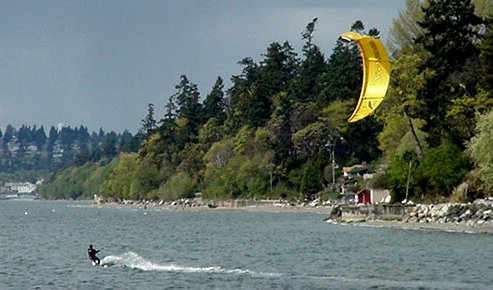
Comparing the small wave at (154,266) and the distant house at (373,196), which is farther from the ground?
the distant house at (373,196)

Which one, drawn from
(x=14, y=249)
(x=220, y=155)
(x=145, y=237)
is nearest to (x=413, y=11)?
(x=145, y=237)

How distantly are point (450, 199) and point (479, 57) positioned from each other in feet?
33.2

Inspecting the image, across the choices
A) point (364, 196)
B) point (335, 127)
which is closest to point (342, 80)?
point (335, 127)

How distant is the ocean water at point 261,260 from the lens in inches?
1496

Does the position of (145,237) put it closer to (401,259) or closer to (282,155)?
(401,259)

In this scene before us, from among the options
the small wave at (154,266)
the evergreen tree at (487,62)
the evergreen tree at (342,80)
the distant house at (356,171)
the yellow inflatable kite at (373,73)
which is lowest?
the small wave at (154,266)

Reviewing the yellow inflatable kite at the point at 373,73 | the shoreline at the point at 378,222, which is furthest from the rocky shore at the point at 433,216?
the yellow inflatable kite at the point at 373,73

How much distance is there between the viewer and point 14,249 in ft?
192

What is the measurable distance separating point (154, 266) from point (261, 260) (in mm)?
4697

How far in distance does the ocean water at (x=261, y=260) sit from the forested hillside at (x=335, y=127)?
33.8 feet

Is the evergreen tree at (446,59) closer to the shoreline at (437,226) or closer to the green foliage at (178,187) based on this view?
the shoreline at (437,226)

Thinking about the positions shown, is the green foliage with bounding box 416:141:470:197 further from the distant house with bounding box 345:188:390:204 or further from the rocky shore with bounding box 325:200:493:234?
the distant house with bounding box 345:188:390:204

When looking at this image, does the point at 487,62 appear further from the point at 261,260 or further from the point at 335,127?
the point at 335,127

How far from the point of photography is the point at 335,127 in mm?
123562
